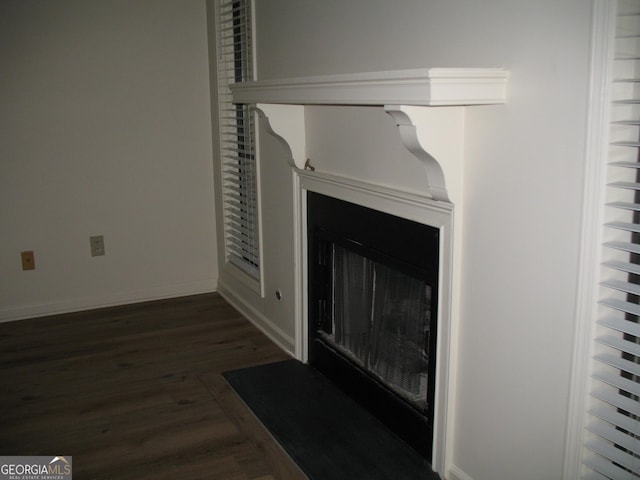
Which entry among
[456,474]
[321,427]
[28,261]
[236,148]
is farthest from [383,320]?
[28,261]

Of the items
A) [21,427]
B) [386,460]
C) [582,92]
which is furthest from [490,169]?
[21,427]

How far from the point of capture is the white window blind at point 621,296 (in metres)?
1.51

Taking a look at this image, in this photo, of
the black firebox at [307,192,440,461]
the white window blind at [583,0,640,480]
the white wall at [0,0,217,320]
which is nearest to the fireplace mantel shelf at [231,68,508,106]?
the white window blind at [583,0,640,480]

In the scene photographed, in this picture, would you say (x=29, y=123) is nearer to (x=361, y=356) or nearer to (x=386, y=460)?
(x=361, y=356)

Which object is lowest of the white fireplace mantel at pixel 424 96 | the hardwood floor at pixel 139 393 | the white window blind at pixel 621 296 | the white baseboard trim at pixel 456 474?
the hardwood floor at pixel 139 393

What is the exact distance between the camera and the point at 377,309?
272cm

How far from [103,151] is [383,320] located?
7.35ft

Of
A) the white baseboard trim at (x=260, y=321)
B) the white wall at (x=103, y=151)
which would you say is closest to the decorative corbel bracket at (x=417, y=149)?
the white baseboard trim at (x=260, y=321)

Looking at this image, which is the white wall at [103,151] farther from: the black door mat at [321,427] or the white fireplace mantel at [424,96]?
the white fireplace mantel at [424,96]

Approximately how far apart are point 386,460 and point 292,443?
37cm

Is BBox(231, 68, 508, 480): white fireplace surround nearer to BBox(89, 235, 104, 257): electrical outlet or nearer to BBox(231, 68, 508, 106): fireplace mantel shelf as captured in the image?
BBox(231, 68, 508, 106): fireplace mantel shelf

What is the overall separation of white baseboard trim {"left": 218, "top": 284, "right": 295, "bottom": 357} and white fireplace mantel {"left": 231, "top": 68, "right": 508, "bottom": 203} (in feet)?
4.54

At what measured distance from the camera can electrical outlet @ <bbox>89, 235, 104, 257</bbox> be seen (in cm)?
412

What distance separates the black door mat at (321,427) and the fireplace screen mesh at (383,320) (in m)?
0.19
